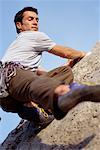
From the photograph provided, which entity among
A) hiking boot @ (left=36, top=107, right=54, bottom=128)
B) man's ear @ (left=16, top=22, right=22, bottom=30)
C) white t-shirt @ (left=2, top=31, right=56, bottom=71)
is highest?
man's ear @ (left=16, top=22, right=22, bottom=30)


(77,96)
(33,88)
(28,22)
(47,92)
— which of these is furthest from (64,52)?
(77,96)

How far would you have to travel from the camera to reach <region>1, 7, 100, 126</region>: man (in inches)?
195

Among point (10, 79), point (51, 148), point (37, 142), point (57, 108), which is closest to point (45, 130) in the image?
point (37, 142)

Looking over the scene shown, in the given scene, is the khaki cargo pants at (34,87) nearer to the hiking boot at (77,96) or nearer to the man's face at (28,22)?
the hiking boot at (77,96)

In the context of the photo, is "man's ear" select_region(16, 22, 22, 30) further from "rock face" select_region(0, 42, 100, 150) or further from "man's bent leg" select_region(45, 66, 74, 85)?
"rock face" select_region(0, 42, 100, 150)

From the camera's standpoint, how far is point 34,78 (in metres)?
5.68

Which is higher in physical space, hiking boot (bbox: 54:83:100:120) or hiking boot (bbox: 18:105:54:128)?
hiking boot (bbox: 54:83:100:120)

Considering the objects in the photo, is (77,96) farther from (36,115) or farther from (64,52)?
(36,115)

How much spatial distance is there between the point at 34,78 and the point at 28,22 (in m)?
A: 1.47

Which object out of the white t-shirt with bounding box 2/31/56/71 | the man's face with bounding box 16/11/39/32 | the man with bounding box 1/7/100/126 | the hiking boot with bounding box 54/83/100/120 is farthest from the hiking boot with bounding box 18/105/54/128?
the hiking boot with bounding box 54/83/100/120

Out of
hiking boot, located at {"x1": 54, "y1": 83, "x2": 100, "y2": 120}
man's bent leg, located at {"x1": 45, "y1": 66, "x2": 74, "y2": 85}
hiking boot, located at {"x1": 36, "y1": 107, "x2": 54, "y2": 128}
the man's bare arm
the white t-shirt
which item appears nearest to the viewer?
hiking boot, located at {"x1": 54, "y1": 83, "x2": 100, "y2": 120}

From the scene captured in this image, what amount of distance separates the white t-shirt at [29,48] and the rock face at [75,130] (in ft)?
3.21

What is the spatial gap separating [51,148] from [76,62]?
2.29 meters

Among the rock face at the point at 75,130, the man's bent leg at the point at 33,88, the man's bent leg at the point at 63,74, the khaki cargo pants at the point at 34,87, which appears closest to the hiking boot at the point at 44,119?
the rock face at the point at 75,130
